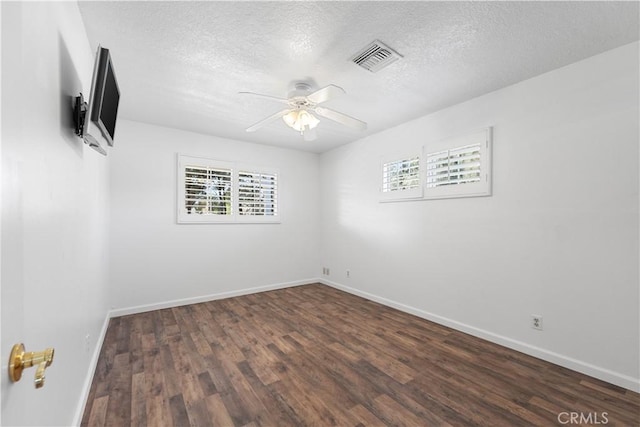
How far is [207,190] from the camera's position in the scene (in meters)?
4.15

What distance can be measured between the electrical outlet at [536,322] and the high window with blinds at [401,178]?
1.68 m

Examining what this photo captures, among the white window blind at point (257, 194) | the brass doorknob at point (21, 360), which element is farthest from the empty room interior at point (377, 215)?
the white window blind at point (257, 194)

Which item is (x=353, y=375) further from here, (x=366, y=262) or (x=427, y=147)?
(x=427, y=147)

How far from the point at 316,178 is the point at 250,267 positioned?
209 cm

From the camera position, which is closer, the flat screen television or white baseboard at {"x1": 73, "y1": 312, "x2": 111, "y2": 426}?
the flat screen television

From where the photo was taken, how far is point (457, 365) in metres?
2.31

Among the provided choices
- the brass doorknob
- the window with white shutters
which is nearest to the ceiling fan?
the window with white shutters

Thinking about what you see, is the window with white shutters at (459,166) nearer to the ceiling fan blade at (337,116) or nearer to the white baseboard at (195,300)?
the ceiling fan blade at (337,116)

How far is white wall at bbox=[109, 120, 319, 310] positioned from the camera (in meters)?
3.51

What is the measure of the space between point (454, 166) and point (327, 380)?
2556 mm

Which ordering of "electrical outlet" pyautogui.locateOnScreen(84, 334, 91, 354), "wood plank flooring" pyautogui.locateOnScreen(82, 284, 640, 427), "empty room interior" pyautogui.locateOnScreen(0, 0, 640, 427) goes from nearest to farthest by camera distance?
"empty room interior" pyautogui.locateOnScreen(0, 0, 640, 427) → "wood plank flooring" pyautogui.locateOnScreen(82, 284, 640, 427) → "electrical outlet" pyautogui.locateOnScreen(84, 334, 91, 354)

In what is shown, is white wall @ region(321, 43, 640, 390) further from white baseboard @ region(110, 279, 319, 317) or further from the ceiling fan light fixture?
white baseboard @ region(110, 279, 319, 317)

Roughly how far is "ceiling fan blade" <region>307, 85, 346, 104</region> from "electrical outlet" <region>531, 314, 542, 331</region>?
8.52ft

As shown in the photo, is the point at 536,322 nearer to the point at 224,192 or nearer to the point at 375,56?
the point at 375,56
